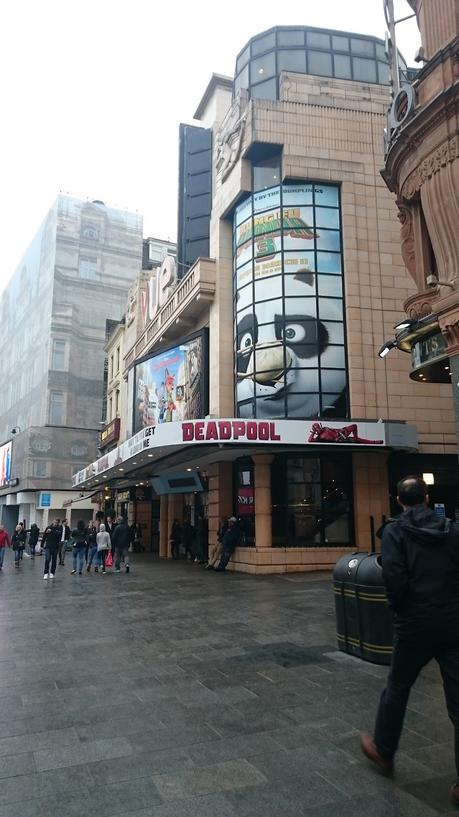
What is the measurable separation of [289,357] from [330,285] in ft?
10.1

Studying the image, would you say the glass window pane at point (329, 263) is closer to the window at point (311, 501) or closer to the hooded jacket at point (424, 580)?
the window at point (311, 501)

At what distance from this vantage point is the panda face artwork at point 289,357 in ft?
63.2

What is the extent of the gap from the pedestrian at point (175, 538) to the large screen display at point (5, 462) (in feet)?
116

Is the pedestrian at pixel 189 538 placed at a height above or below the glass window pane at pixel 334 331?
below

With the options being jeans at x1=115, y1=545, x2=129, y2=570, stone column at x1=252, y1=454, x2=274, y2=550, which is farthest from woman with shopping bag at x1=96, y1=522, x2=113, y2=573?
stone column at x1=252, y1=454, x2=274, y2=550

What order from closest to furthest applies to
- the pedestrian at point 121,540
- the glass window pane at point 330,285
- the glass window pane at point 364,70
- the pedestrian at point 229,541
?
the pedestrian at point 121,540
the pedestrian at point 229,541
the glass window pane at point 330,285
the glass window pane at point 364,70

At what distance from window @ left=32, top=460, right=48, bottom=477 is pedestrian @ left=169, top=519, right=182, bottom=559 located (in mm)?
26929

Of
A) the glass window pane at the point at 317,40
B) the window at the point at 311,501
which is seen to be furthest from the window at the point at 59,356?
the window at the point at 311,501

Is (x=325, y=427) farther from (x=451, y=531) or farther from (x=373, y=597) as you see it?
(x=451, y=531)

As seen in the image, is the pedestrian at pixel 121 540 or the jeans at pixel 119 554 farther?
the jeans at pixel 119 554

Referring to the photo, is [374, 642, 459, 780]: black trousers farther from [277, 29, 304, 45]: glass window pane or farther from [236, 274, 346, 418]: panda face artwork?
[277, 29, 304, 45]: glass window pane

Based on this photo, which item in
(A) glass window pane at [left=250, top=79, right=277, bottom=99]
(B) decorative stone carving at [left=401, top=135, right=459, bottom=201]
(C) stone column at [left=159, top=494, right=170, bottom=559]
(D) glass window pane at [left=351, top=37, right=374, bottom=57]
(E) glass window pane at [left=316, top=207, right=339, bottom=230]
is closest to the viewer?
(B) decorative stone carving at [left=401, top=135, right=459, bottom=201]

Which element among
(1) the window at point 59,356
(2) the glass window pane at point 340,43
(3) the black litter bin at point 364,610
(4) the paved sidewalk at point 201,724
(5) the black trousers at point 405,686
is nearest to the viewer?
(5) the black trousers at point 405,686

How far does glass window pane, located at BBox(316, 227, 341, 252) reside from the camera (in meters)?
20.2
